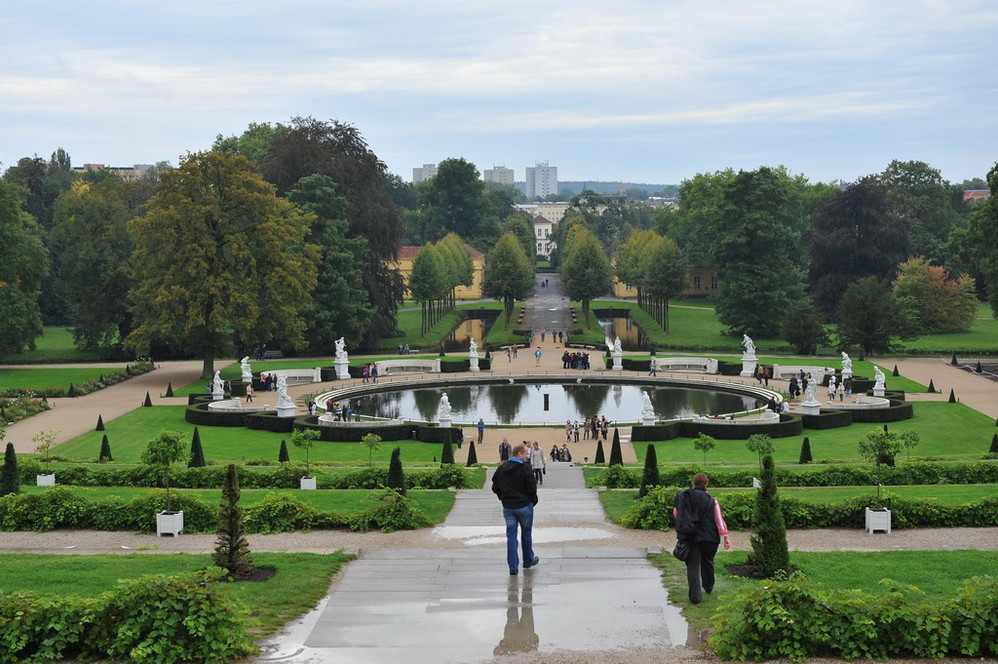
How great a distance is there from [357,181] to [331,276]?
10947 millimetres

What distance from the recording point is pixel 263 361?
6575cm

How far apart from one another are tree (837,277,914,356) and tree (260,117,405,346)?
28.6 meters

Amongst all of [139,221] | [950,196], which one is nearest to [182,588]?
[139,221]

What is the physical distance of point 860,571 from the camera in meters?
15.3

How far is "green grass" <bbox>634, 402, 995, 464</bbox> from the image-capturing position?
36.5 m

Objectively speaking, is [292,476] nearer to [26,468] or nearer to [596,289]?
[26,468]

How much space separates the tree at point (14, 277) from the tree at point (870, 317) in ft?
150

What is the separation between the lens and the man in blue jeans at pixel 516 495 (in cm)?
1495

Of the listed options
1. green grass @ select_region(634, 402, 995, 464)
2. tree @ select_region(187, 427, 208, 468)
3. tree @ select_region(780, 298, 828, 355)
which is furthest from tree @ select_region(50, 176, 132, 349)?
green grass @ select_region(634, 402, 995, 464)

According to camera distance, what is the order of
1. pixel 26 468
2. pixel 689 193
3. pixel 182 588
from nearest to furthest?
1. pixel 182 588
2. pixel 26 468
3. pixel 689 193

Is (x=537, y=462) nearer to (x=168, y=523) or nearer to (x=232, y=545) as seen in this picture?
(x=168, y=523)

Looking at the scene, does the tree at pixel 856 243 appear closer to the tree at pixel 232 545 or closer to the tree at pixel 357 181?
the tree at pixel 357 181

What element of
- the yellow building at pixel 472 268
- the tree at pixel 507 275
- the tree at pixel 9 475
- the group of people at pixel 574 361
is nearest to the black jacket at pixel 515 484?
the tree at pixel 9 475

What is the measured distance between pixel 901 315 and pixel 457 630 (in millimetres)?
57376
